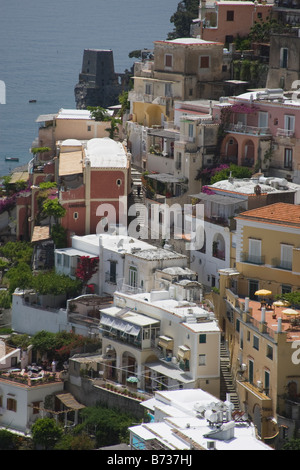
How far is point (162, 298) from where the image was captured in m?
50.6

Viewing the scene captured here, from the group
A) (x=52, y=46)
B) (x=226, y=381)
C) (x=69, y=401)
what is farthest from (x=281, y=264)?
(x=52, y=46)

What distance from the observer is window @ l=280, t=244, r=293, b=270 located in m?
49.7

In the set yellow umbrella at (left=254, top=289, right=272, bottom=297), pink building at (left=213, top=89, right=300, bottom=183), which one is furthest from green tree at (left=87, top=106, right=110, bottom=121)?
yellow umbrella at (left=254, top=289, right=272, bottom=297)

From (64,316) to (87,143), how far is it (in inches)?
528

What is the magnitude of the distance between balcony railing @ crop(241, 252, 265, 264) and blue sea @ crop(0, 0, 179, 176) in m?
47.3

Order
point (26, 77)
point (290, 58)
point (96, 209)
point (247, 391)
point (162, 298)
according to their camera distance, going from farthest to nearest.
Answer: point (26, 77)
point (290, 58)
point (96, 209)
point (162, 298)
point (247, 391)

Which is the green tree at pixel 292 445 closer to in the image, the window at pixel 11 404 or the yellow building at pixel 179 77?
the window at pixel 11 404

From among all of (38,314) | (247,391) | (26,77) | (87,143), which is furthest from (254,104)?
(26,77)

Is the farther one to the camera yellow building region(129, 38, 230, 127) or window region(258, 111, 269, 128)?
yellow building region(129, 38, 230, 127)

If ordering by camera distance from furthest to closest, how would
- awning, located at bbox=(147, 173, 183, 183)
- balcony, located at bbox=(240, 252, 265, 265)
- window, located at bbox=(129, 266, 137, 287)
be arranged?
1. awning, located at bbox=(147, 173, 183, 183)
2. window, located at bbox=(129, 266, 137, 287)
3. balcony, located at bbox=(240, 252, 265, 265)

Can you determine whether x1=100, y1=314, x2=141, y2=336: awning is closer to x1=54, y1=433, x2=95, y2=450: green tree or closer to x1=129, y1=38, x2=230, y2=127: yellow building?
x1=54, y1=433, x2=95, y2=450: green tree

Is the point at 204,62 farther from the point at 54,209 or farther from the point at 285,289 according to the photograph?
the point at 285,289

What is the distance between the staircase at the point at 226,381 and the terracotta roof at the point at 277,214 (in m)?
5.29

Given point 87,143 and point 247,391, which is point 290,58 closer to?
point 87,143
